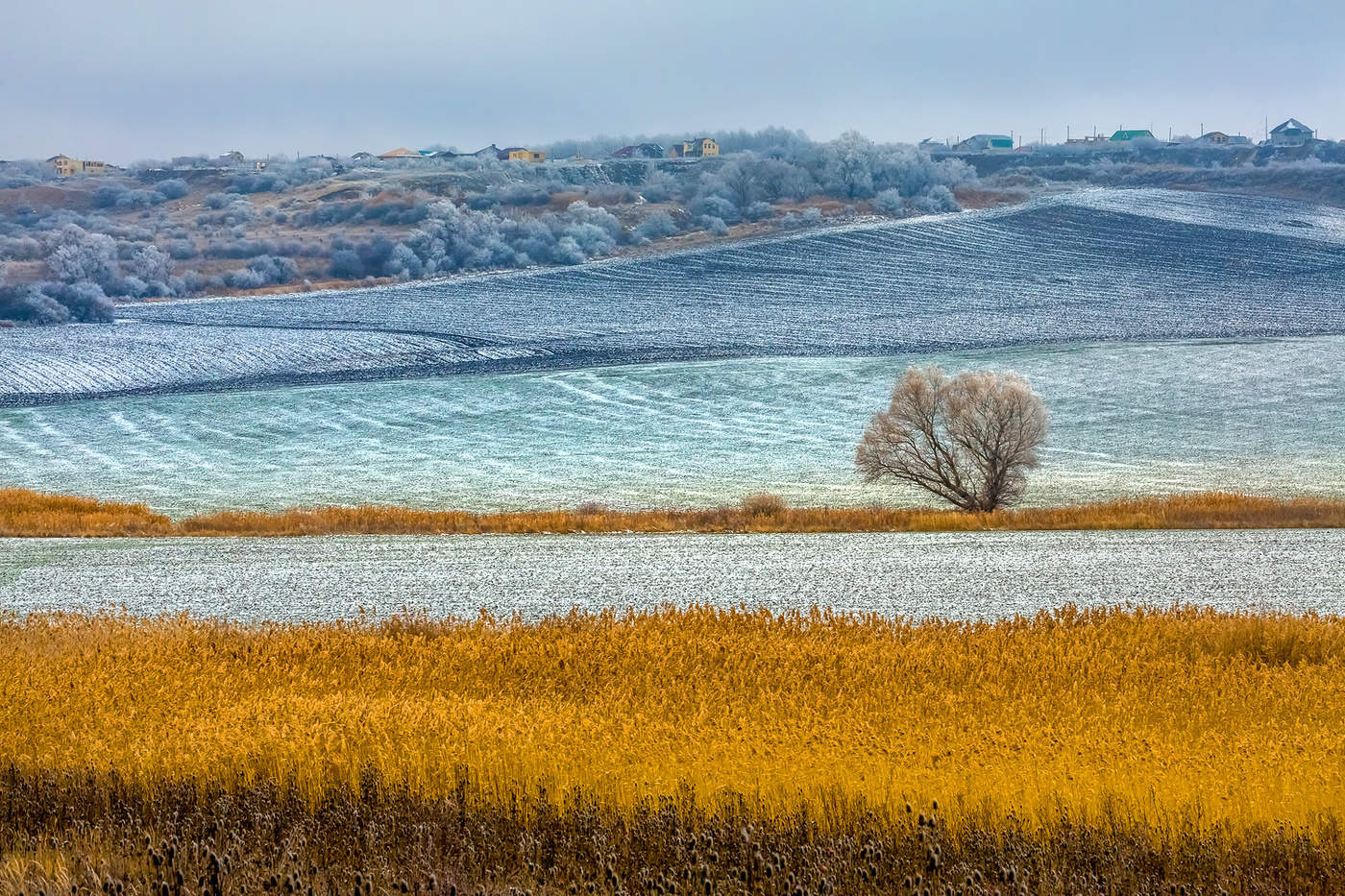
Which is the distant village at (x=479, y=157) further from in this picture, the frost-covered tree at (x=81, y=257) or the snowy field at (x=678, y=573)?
the snowy field at (x=678, y=573)

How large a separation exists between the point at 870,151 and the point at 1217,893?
104 m

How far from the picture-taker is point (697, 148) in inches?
6344

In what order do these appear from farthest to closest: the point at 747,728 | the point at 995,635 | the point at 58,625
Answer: the point at 58,625 → the point at 995,635 → the point at 747,728

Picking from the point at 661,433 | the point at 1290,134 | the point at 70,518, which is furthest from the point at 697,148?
the point at 70,518

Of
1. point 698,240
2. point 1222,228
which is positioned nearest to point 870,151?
point 698,240

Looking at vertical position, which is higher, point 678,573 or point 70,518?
point 678,573

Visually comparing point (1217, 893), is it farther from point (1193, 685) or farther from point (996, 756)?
point (1193, 685)

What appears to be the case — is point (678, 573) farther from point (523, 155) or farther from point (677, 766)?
point (523, 155)

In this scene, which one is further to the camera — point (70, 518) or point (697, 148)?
point (697, 148)

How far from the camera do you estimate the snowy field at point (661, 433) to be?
32.0 meters

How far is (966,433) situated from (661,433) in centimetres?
1477

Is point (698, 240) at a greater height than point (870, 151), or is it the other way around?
point (870, 151)

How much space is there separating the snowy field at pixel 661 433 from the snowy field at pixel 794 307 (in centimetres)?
371

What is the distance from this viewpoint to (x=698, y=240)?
291 feet
